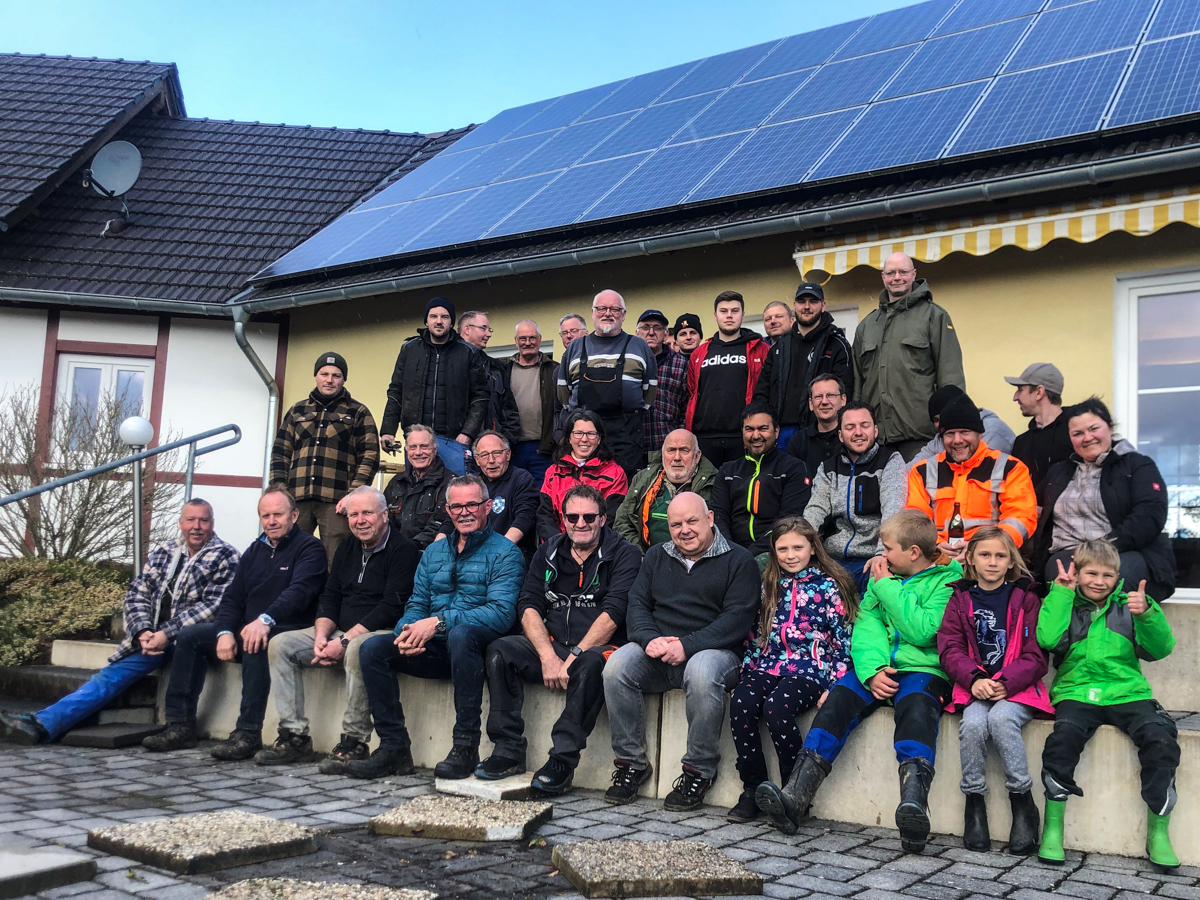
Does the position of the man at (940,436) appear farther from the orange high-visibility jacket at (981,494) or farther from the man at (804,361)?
the man at (804,361)

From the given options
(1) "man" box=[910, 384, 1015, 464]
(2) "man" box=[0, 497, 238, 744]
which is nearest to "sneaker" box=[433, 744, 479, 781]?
(2) "man" box=[0, 497, 238, 744]

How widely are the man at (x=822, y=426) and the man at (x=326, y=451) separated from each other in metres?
3.26

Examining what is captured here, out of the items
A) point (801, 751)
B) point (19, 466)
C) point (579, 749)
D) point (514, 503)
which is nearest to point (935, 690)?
point (801, 751)

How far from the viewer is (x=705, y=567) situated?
5.81m

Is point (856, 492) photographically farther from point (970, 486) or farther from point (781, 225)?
point (781, 225)

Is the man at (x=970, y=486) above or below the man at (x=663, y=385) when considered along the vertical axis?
below

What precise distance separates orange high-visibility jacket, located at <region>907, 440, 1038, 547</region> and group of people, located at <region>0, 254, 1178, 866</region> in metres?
0.01

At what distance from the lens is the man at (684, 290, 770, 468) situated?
24.2 ft

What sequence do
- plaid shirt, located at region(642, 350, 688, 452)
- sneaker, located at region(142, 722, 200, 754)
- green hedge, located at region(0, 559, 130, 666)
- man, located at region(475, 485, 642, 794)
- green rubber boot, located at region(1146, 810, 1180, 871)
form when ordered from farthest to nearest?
1. green hedge, located at region(0, 559, 130, 666)
2. plaid shirt, located at region(642, 350, 688, 452)
3. sneaker, located at region(142, 722, 200, 754)
4. man, located at region(475, 485, 642, 794)
5. green rubber boot, located at region(1146, 810, 1180, 871)

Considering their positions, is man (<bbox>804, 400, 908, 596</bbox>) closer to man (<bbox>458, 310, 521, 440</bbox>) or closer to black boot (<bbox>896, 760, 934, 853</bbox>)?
black boot (<bbox>896, 760, 934, 853</bbox>)

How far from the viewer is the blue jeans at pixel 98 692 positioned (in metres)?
7.12

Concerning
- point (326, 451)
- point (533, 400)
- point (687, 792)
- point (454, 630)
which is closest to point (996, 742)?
point (687, 792)

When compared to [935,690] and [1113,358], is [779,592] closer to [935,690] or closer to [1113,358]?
[935,690]

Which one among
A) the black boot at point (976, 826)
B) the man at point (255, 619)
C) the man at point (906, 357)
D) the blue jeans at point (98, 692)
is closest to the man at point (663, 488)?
the man at point (906, 357)
